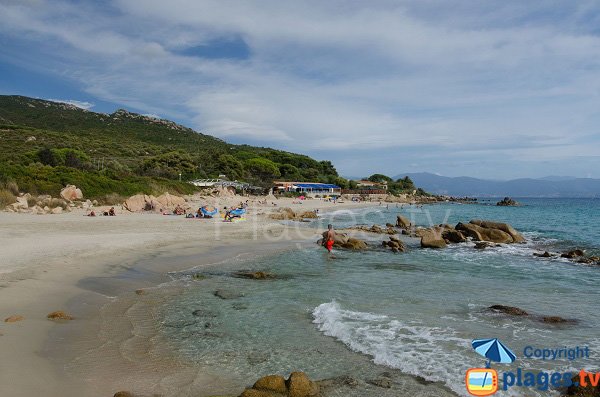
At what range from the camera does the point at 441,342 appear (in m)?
8.41

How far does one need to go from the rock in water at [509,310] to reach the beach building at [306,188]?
2851 inches

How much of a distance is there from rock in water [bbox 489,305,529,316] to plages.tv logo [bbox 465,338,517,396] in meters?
3.92

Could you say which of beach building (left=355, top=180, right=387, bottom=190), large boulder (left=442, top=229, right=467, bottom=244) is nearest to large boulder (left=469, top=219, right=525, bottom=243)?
large boulder (left=442, top=229, right=467, bottom=244)

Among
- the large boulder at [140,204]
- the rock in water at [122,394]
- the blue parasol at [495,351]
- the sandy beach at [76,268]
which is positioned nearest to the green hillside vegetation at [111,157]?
the large boulder at [140,204]

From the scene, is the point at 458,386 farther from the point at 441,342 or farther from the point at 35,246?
the point at 35,246

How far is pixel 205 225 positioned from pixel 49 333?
2048 centimetres

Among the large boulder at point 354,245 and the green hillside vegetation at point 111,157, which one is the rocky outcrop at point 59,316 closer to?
the large boulder at point 354,245

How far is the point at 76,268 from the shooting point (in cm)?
1343

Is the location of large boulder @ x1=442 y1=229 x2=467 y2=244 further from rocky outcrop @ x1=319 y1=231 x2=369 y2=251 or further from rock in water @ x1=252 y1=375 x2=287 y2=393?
rock in water @ x1=252 y1=375 x2=287 y2=393

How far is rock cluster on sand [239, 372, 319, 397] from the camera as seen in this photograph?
220 inches

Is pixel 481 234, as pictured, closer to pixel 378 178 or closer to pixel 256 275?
pixel 256 275

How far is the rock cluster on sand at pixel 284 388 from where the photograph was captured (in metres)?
5.58

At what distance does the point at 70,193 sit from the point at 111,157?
41.0 meters

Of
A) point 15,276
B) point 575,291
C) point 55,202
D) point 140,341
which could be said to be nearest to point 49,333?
point 140,341
